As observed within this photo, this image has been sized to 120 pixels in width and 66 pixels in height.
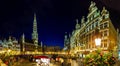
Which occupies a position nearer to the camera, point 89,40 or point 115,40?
point 115,40

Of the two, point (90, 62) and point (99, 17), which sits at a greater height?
point (99, 17)

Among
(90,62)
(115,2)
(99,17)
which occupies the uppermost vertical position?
(99,17)

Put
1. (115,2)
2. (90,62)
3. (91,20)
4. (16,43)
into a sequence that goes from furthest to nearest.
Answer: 1. (16,43)
2. (91,20)
3. (115,2)
4. (90,62)

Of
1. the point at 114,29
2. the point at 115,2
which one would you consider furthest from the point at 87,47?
the point at 115,2

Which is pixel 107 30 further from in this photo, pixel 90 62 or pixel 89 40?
pixel 90 62

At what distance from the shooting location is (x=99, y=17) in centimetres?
6275

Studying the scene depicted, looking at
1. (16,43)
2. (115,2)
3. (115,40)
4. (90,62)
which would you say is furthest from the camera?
(16,43)

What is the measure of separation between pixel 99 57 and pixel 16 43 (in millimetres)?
167177

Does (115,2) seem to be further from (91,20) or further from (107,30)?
(91,20)

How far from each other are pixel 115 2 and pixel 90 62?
3618 millimetres

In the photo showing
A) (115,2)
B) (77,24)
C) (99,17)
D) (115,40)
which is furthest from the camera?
(77,24)

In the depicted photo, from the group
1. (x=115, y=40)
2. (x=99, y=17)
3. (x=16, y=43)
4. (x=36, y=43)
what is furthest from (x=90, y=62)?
Result: (x=36, y=43)

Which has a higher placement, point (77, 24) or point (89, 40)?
point (77, 24)

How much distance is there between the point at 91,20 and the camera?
226 ft
